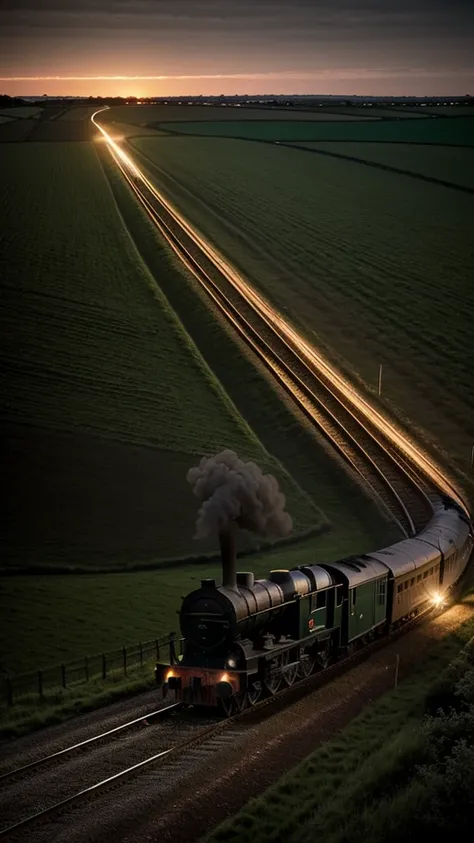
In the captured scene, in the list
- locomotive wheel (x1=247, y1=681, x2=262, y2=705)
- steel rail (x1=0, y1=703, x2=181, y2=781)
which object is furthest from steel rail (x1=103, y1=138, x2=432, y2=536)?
steel rail (x1=0, y1=703, x2=181, y2=781)

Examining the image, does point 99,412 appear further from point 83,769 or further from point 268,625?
point 83,769

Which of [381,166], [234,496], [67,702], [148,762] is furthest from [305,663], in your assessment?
[381,166]

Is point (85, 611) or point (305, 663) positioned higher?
point (305, 663)

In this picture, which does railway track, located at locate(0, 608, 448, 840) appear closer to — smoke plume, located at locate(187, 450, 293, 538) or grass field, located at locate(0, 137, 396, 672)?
smoke plume, located at locate(187, 450, 293, 538)

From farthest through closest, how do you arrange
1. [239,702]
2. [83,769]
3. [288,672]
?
[288,672] → [239,702] → [83,769]

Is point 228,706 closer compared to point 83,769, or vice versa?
point 83,769

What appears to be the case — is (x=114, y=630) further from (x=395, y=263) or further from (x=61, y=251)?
(x=395, y=263)

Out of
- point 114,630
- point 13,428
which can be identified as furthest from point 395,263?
point 114,630
